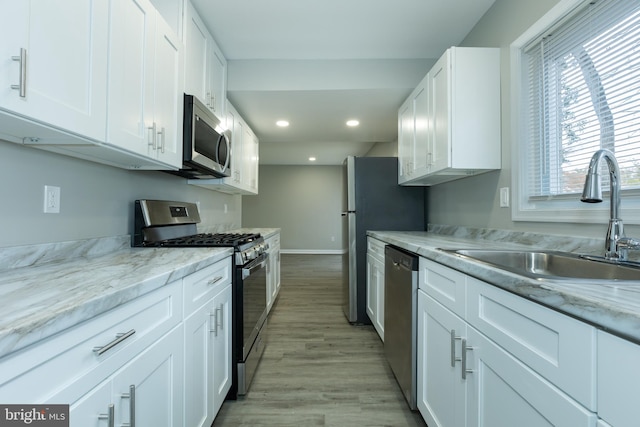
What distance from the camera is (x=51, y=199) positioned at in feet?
4.13

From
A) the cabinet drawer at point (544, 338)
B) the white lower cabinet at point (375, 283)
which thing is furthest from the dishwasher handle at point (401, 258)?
the cabinet drawer at point (544, 338)

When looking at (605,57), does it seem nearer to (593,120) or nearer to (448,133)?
(593,120)

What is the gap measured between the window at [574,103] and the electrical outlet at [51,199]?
2.24 meters

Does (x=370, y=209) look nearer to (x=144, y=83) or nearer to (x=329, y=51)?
(x=329, y=51)

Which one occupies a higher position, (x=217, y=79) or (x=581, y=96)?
(x=217, y=79)

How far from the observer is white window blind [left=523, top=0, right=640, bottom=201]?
121 cm

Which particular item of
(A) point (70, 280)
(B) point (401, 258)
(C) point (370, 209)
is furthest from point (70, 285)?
(C) point (370, 209)

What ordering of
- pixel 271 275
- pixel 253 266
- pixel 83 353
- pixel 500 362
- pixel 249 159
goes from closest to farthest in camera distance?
pixel 83 353
pixel 500 362
pixel 253 266
pixel 271 275
pixel 249 159

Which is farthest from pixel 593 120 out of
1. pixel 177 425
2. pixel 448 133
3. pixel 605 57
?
pixel 177 425

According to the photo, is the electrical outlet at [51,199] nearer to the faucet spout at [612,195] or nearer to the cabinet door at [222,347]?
the cabinet door at [222,347]

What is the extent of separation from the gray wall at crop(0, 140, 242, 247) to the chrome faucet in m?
2.02

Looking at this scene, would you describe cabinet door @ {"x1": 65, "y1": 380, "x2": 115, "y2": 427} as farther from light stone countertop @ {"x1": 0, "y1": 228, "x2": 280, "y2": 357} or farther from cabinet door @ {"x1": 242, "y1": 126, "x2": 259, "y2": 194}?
cabinet door @ {"x1": 242, "y1": 126, "x2": 259, "y2": 194}

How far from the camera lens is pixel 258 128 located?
12.8 ft

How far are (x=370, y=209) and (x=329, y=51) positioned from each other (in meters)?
1.48
